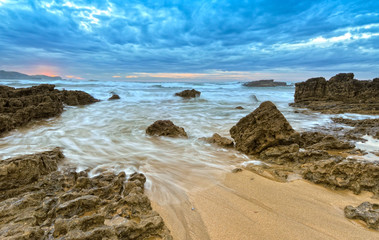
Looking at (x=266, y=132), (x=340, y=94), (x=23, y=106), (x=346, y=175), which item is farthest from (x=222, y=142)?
(x=340, y=94)

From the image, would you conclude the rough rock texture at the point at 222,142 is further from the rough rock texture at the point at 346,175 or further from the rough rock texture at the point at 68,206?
the rough rock texture at the point at 68,206

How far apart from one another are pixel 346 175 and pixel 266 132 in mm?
1647

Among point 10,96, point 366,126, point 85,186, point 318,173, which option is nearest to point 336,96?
point 366,126

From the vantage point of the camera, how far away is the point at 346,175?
2.93 m

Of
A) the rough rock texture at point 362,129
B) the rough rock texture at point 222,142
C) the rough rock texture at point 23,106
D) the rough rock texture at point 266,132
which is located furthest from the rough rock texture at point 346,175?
the rough rock texture at point 23,106

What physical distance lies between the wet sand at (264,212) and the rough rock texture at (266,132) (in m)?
1.34

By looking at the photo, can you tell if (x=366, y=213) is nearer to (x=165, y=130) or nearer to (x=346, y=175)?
(x=346, y=175)

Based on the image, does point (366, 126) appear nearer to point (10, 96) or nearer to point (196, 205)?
point (196, 205)

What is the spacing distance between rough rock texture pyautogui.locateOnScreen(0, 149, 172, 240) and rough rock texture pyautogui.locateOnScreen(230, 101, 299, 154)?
2.55 m

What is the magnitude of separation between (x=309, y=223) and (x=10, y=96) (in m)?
11.0

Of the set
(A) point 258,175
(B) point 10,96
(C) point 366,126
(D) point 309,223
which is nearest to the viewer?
(D) point 309,223

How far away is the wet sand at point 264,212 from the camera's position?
1.97 m

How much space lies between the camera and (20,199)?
2.15 m

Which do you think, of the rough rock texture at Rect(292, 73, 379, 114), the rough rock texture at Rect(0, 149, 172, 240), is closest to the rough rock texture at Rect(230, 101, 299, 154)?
the rough rock texture at Rect(0, 149, 172, 240)
